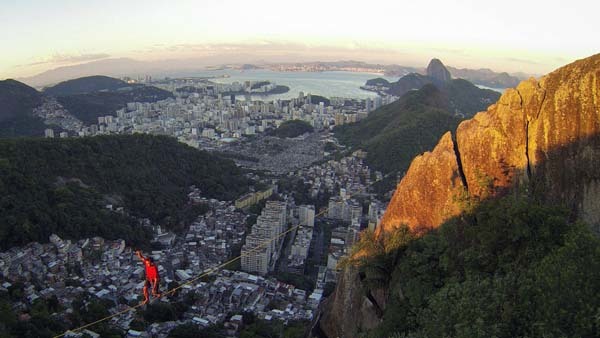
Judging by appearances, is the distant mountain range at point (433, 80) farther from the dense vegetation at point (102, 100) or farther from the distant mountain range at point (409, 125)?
the dense vegetation at point (102, 100)

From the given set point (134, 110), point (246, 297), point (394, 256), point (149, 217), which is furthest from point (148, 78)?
point (394, 256)

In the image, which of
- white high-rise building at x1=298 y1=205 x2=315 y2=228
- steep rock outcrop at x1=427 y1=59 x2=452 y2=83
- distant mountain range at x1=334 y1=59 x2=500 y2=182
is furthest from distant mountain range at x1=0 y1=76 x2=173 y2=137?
steep rock outcrop at x1=427 y1=59 x2=452 y2=83

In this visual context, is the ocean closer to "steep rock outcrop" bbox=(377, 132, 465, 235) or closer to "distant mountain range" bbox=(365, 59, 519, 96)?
"distant mountain range" bbox=(365, 59, 519, 96)

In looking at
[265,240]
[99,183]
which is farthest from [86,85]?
[265,240]

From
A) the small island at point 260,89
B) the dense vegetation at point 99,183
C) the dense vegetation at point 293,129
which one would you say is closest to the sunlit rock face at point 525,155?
the dense vegetation at point 99,183

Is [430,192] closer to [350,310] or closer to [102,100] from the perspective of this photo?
[350,310]

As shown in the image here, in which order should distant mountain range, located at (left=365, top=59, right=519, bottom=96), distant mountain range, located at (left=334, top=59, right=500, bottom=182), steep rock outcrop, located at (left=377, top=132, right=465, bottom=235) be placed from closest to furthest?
steep rock outcrop, located at (left=377, top=132, right=465, bottom=235) < distant mountain range, located at (left=334, top=59, right=500, bottom=182) < distant mountain range, located at (left=365, top=59, right=519, bottom=96)
